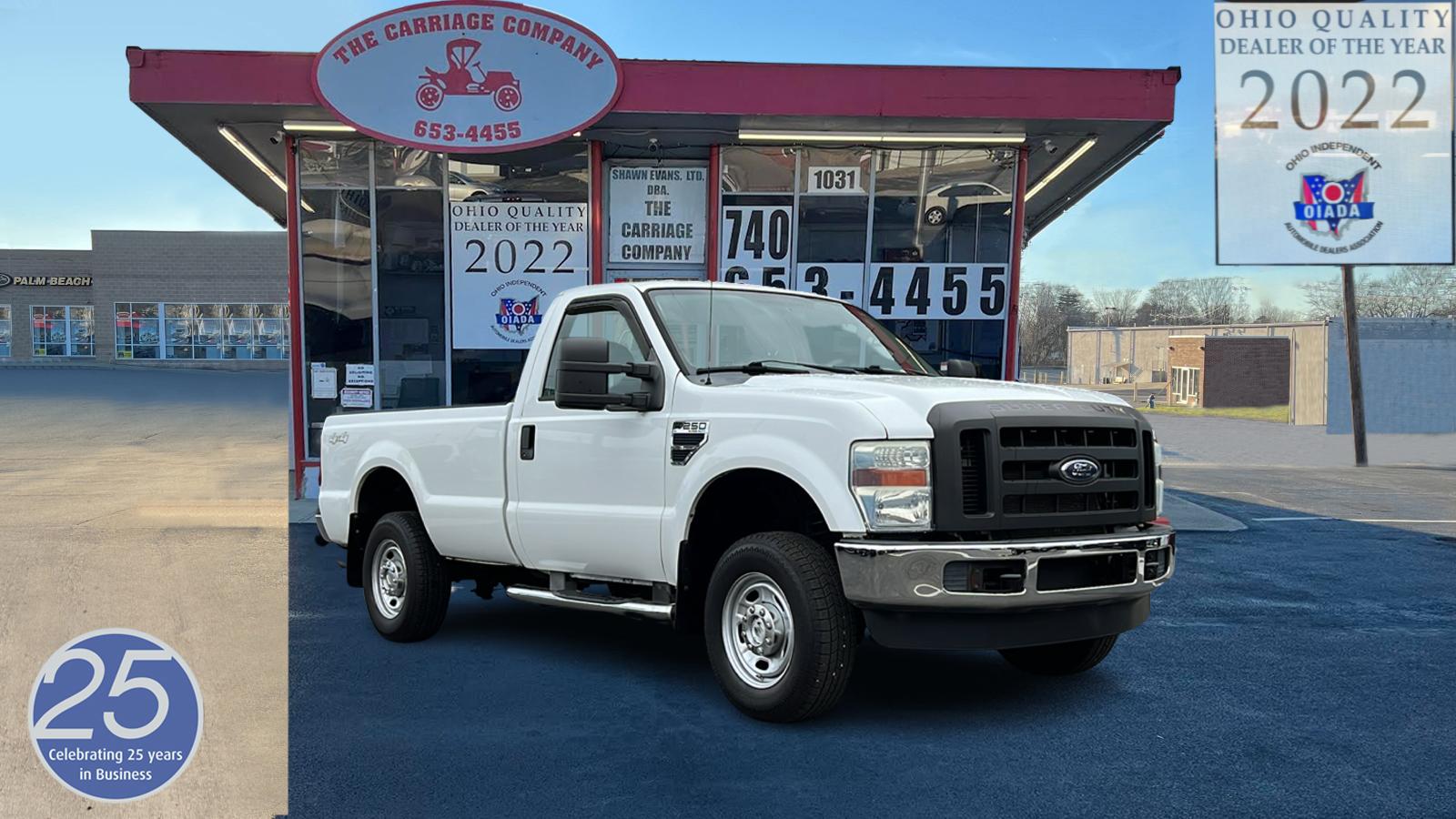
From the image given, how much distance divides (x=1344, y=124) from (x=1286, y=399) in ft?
144

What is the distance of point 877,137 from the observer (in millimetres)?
14297

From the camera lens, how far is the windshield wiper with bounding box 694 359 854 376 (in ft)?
19.7

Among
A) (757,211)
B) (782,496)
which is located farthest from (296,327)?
(782,496)

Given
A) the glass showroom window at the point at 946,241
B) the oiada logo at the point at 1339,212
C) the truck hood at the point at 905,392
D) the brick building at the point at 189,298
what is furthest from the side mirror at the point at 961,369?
the brick building at the point at 189,298

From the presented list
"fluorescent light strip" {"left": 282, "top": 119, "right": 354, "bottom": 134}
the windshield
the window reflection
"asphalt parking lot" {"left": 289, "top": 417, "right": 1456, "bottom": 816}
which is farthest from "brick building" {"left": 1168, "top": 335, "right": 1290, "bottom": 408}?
the windshield

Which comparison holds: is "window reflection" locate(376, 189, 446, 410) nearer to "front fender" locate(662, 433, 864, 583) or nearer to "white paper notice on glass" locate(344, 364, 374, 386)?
"white paper notice on glass" locate(344, 364, 374, 386)

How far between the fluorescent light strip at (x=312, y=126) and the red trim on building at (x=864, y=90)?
774 millimetres

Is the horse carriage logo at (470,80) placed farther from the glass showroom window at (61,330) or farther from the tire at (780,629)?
the glass showroom window at (61,330)

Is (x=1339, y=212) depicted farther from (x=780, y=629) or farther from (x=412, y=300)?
(x=780, y=629)

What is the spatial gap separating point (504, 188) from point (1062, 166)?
7.35 m

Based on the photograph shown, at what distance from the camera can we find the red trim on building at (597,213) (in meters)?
14.4

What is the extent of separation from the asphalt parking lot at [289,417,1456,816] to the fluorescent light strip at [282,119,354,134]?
7284mm

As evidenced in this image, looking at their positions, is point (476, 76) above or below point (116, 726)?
above

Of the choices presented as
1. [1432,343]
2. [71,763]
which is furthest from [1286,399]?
[71,763]
